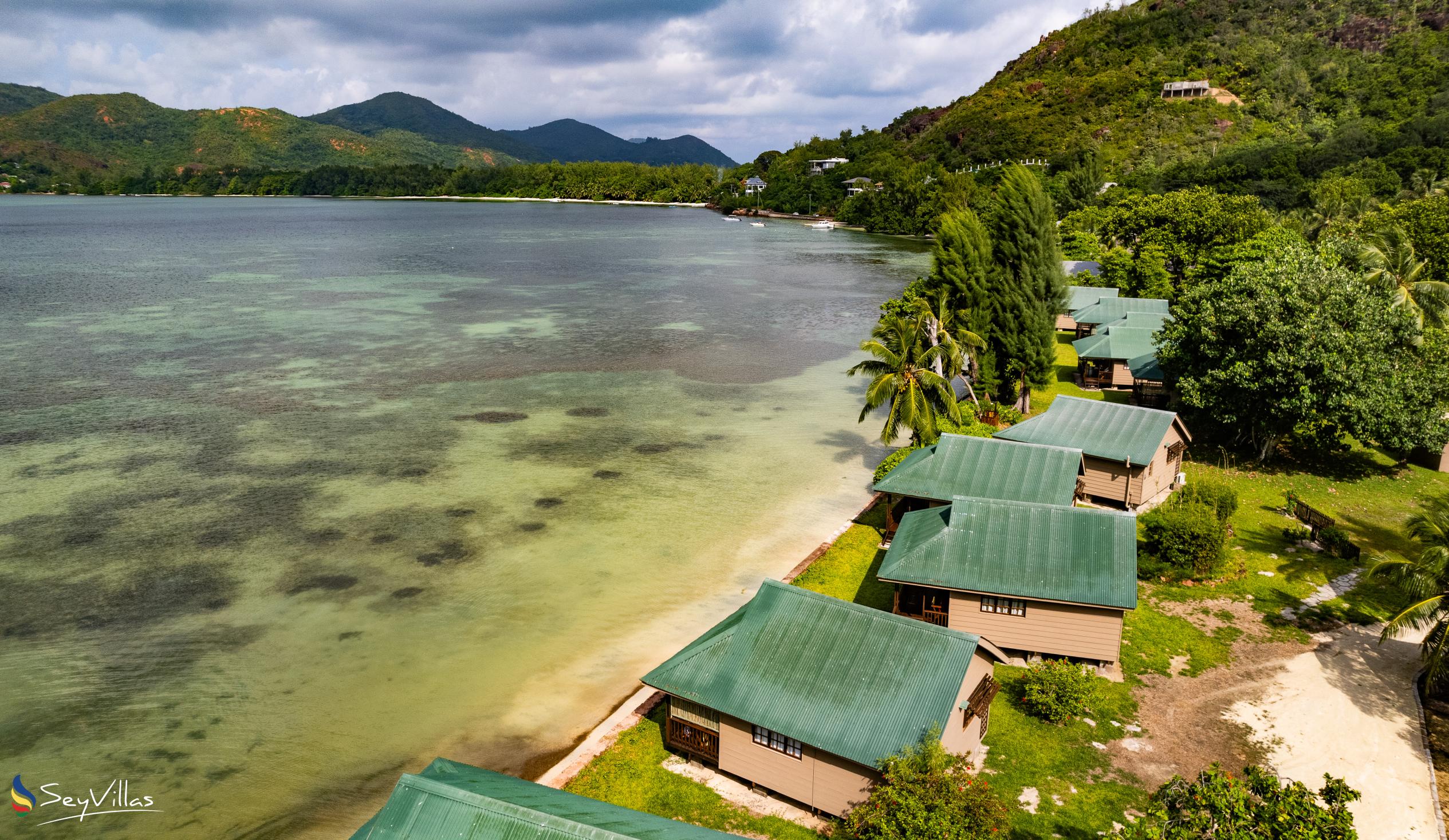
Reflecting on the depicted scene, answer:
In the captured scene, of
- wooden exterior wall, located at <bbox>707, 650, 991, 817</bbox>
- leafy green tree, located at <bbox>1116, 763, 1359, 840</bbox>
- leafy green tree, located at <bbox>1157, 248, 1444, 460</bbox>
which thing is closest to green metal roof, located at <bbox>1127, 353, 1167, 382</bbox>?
leafy green tree, located at <bbox>1157, 248, 1444, 460</bbox>

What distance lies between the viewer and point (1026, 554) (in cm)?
2319

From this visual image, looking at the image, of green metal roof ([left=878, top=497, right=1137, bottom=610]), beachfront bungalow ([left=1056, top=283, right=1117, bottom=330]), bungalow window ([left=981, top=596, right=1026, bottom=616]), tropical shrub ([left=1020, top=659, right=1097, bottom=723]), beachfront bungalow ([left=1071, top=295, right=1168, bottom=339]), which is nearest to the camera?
tropical shrub ([left=1020, top=659, right=1097, bottom=723])

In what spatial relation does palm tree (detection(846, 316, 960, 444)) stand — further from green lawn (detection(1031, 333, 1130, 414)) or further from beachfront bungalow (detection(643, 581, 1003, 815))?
beachfront bungalow (detection(643, 581, 1003, 815))

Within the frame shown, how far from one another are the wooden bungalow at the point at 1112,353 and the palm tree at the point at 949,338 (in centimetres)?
932

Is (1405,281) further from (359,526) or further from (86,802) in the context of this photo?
(86,802)

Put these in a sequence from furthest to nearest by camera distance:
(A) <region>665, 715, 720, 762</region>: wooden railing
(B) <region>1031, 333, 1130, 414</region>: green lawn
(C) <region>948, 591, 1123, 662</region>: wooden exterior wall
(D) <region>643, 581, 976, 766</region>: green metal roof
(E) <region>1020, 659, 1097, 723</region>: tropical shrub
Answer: (B) <region>1031, 333, 1130, 414</region>: green lawn → (C) <region>948, 591, 1123, 662</region>: wooden exterior wall → (E) <region>1020, 659, 1097, 723</region>: tropical shrub → (A) <region>665, 715, 720, 762</region>: wooden railing → (D) <region>643, 581, 976, 766</region>: green metal roof

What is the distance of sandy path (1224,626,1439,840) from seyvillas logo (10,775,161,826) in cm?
2614

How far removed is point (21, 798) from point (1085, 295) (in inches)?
2773

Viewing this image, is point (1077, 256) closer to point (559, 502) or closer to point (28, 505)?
point (559, 502)

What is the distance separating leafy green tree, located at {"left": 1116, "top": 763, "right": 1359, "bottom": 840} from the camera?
1173cm

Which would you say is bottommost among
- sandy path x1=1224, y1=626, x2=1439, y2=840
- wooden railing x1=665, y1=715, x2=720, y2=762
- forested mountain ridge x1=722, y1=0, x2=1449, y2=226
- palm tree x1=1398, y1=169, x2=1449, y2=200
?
sandy path x1=1224, y1=626, x2=1439, y2=840

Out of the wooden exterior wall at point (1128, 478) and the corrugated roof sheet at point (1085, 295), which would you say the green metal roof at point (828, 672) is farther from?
the corrugated roof sheet at point (1085, 295)

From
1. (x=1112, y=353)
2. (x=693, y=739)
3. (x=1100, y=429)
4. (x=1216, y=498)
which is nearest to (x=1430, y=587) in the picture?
(x=1216, y=498)

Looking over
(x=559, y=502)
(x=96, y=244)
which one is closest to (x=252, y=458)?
(x=559, y=502)
